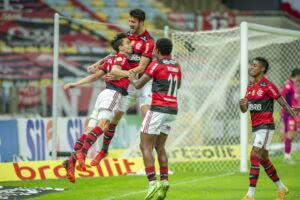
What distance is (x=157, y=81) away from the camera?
11125 millimetres

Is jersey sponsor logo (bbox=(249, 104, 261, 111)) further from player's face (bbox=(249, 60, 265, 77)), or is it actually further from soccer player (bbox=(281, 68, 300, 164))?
soccer player (bbox=(281, 68, 300, 164))

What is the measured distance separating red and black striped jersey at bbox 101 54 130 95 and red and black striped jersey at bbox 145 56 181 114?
4.71ft

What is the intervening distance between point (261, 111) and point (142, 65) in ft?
5.97

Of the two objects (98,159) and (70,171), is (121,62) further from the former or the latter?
(70,171)

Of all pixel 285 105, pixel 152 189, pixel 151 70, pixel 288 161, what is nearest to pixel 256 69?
pixel 285 105

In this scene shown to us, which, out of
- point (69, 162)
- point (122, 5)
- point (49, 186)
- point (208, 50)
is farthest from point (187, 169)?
point (122, 5)

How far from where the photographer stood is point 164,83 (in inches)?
437

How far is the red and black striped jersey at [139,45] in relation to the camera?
1224 centimetres

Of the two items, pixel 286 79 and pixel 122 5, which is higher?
pixel 122 5

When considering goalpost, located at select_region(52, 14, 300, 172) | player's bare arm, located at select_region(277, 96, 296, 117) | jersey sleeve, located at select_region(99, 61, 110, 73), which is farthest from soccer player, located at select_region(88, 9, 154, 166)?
goalpost, located at select_region(52, 14, 300, 172)

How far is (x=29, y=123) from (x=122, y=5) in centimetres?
1263

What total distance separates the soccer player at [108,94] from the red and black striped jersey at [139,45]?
0.10 m

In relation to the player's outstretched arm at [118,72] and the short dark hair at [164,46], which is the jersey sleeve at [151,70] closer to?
the short dark hair at [164,46]

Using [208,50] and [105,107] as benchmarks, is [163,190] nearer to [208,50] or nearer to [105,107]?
[105,107]
